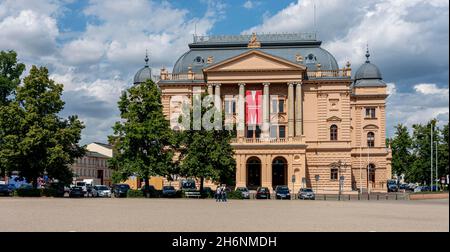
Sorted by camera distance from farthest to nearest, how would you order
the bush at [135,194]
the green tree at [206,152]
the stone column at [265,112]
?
the stone column at [265,112] < the green tree at [206,152] < the bush at [135,194]

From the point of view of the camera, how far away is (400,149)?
130 metres

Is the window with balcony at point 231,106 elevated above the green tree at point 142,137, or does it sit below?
above

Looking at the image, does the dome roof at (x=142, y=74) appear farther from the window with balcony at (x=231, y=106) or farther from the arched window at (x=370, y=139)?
the arched window at (x=370, y=139)

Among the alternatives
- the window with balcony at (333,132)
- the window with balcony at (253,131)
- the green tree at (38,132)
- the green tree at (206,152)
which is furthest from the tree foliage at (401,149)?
the green tree at (38,132)

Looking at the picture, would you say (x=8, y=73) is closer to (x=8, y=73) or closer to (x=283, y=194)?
(x=8, y=73)

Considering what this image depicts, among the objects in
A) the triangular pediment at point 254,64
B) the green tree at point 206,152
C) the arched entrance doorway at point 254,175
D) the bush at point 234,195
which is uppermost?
the triangular pediment at point 254,64

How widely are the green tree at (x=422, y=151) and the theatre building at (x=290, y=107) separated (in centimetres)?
540

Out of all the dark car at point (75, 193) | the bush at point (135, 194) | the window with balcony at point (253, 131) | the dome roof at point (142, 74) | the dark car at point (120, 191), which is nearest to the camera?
the bush at point (135, 194)

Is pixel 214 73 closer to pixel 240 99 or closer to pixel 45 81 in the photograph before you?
pixel 240 99

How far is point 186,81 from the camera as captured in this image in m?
103

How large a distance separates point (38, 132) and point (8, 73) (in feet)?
50.4

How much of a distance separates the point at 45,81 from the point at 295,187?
135 feet

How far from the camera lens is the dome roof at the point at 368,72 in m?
111

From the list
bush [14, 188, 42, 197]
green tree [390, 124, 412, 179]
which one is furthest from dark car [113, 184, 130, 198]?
green tree [390, 124, 412, 179]
